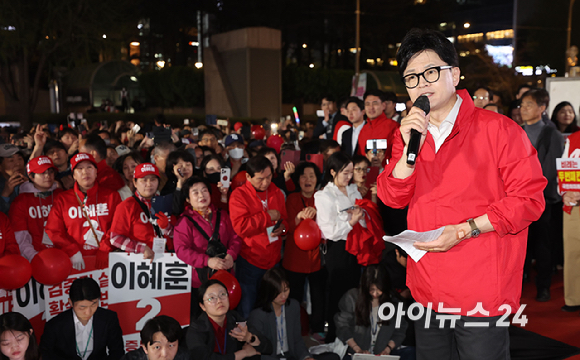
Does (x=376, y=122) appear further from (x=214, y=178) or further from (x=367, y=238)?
(x=214, y=178)

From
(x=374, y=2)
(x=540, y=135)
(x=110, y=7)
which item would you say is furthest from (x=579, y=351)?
(x=374, y=2)

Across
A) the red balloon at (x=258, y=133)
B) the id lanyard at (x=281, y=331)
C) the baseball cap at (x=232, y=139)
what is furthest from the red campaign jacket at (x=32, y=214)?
the red balloon at (x=258, y=133)

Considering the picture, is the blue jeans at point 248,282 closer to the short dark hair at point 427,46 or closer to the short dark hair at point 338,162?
the short dark hair at point 338,162

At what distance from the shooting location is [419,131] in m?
1.89

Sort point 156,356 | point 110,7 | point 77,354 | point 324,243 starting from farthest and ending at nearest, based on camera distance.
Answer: point 110,7, point 324,243, point 77,354, point 156,356

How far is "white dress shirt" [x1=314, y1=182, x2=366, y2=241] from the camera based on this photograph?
4875mm

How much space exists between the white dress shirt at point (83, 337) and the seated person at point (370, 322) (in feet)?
6.95

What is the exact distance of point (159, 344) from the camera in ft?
12.2

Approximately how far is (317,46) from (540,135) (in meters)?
35.0

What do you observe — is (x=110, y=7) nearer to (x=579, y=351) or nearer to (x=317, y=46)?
(x=579, y=351)

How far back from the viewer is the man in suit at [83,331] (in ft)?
13.2

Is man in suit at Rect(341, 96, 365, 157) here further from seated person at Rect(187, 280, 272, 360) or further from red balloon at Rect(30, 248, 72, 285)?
red balloon at Rect(30, 248, 72, 285)

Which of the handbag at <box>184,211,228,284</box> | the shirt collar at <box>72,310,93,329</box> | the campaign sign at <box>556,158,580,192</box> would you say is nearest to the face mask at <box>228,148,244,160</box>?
the handbag at <box>184,211,228,284</box>

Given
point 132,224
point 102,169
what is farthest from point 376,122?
point 102,169
